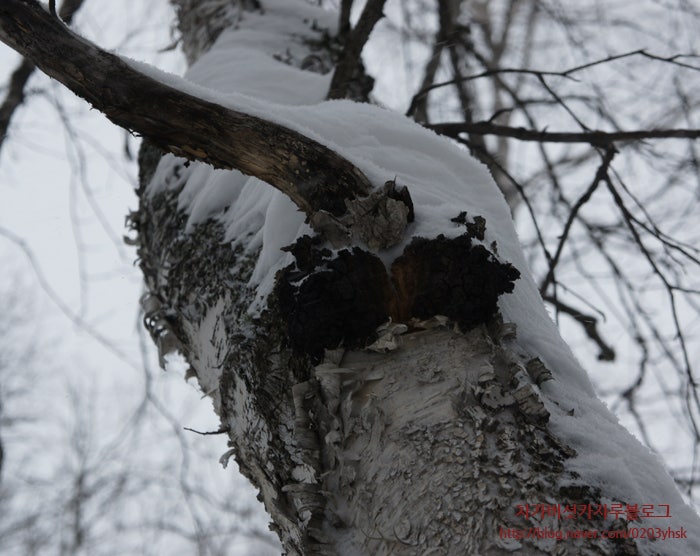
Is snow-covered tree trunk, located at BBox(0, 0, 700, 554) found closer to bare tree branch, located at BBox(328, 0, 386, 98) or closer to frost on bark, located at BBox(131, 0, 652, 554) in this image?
frost on bark, located at BBox(131, 0, 652, 554)

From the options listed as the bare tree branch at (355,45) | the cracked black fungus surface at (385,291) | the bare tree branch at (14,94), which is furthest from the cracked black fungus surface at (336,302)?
the bare tree branch at (14,94)

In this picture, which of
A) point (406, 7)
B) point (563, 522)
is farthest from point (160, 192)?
point (406, 7)

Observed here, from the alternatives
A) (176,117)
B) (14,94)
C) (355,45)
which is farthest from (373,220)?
(14,94)

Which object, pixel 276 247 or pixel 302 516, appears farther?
pixel 276 247

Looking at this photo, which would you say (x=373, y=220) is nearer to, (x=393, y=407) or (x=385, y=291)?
(x=385, y=291)

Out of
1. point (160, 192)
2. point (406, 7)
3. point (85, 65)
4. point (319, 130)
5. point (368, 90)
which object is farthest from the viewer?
point (406, 7)

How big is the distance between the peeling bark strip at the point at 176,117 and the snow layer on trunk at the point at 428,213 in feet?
0.08

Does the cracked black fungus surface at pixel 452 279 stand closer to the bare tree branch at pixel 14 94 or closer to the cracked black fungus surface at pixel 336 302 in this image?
the cracked black fungus surface at pixel 336 302

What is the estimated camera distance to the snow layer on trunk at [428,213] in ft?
2.57

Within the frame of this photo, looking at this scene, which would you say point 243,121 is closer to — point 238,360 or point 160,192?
point 238,360

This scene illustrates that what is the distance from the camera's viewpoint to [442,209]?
0.97m

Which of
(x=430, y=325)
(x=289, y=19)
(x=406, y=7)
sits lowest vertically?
(x=430, y=325)

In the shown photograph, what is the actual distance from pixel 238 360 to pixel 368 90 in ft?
3.56

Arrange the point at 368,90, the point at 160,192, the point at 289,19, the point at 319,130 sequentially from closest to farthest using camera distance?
the point at 319,130, the point at 160,192, the point at 368,90, the point at 289,19
